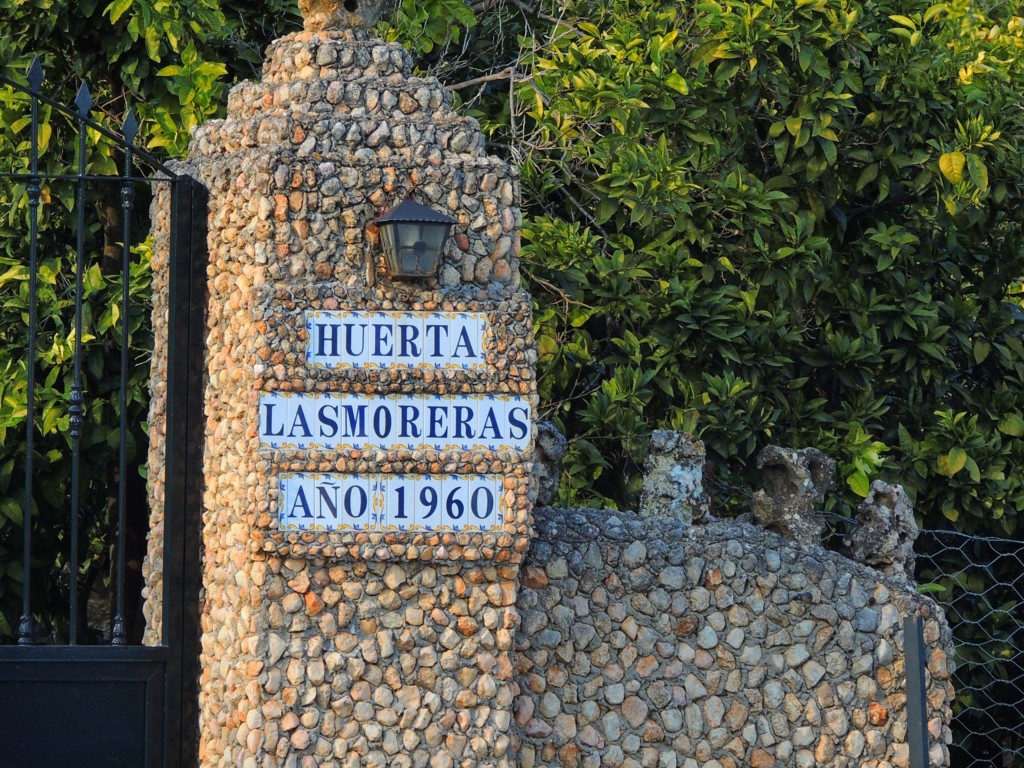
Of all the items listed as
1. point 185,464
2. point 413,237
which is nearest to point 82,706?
point 185,464

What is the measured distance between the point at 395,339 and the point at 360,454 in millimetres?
456

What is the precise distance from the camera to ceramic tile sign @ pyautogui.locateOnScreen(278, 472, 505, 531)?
20.0 feet

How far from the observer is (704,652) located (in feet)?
22.2

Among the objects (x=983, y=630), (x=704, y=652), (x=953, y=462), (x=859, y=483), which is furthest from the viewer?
(x=983, y=630)

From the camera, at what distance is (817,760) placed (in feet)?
22.4

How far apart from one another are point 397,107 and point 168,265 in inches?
48.4

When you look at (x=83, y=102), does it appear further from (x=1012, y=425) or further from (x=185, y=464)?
(x=1012, y=425)

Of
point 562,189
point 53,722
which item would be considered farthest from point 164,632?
A: point 562,189

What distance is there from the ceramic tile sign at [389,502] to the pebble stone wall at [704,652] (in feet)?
1.71

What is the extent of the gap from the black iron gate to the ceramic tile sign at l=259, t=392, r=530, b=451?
59 centimetres

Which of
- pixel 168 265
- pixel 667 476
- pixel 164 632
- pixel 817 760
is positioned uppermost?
pixel 168 265

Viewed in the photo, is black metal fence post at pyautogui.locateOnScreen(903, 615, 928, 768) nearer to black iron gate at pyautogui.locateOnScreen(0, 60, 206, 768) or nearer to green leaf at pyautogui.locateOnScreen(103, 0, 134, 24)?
black iron gate at pyautogui.locateOnScreen(0, 60, 206, 768)

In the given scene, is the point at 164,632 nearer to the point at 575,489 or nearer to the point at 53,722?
the point at 53,722

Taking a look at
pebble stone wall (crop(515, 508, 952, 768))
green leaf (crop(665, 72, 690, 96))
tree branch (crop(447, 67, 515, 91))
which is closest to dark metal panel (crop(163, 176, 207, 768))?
pebble stone wall (crop(515, 508, 952, 768))
